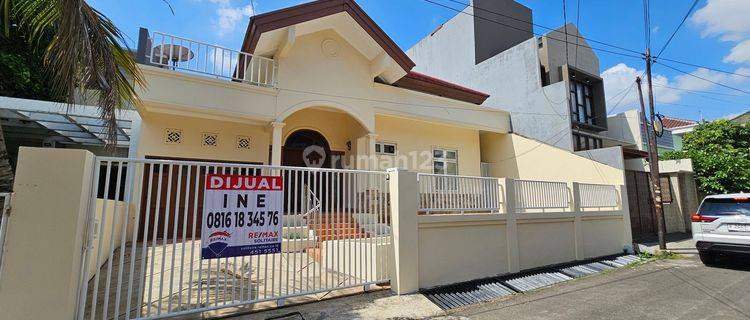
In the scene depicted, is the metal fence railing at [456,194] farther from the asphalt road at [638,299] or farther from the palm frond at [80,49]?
the palm frond at [80,49]

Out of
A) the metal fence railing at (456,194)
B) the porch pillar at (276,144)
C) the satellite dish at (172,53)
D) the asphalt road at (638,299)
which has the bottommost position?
the asphalt road at (638,299)

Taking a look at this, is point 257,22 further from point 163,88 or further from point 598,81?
point 598,81

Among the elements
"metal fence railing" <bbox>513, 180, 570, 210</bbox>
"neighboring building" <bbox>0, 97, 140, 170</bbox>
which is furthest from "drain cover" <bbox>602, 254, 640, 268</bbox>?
"neighboring building" <bbox>0, 97, 140, 170</bbox>

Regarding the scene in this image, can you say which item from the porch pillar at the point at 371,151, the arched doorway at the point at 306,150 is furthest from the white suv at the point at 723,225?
the arched doorway at the point at 306,150

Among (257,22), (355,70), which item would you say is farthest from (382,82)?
(257,22)

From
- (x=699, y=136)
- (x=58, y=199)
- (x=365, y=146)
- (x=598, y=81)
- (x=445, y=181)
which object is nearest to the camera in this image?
(x=58, y=199)

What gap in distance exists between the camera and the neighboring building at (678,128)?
26181mm

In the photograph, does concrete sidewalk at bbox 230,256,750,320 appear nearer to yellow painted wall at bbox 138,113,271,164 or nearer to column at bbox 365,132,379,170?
column at bbox 365,132,379,170

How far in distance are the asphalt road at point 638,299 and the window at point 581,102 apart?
30.3 feet

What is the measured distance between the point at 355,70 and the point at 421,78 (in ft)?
10.9

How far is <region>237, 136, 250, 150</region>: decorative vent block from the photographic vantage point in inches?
409

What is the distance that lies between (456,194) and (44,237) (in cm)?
555

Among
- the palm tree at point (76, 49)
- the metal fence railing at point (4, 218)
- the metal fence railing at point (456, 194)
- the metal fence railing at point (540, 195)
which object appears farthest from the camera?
the metal fence railing at point (540, 195)

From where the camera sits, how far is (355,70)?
10914 mm
